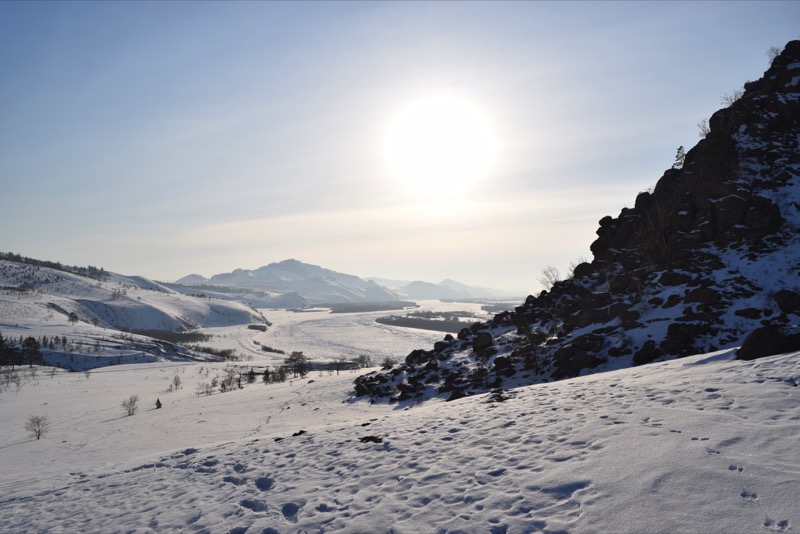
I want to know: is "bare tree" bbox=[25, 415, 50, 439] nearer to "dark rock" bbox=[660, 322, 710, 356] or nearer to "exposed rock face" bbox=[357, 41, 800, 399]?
"exposed rock face" bbox=[357, 41, 800, 399]

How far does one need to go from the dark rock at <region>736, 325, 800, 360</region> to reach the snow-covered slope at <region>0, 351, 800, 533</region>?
73 cm

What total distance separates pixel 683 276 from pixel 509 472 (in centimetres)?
2605

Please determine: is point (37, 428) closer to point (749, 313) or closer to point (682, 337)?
point (682, 337)

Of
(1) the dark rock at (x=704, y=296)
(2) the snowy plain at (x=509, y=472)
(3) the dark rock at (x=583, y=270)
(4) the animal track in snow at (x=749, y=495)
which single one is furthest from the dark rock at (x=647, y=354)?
(4) the animal track in snow at (x=749, y=495)

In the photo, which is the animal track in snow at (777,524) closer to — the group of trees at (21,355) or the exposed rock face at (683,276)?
the exposed rock face at (683,276)

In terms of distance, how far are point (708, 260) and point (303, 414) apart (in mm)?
31347

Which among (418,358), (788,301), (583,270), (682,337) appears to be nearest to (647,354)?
(682,337)

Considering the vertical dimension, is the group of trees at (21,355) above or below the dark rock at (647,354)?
below

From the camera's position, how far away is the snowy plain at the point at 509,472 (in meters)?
7.18

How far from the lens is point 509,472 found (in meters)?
9.56

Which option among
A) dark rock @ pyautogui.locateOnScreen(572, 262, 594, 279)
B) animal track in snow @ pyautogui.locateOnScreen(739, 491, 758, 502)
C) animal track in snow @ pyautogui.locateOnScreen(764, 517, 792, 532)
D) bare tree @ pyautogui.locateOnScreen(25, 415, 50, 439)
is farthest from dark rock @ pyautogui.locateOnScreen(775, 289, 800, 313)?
bare tree @ pyautogui.locateOnScreen(25, 415, 50, 439)

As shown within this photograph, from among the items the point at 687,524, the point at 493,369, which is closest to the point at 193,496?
the point at 687,524

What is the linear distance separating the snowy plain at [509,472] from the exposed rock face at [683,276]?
893 centimetres

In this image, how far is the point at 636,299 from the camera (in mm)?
28797
